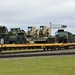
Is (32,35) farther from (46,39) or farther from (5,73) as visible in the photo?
(5,73)

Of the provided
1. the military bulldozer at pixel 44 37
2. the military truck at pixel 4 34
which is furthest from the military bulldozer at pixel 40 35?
the military truck at pixel 4 34

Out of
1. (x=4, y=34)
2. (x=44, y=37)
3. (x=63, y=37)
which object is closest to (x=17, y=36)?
(x=4, y=34)

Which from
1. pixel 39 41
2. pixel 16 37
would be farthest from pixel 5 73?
pixel 39 41

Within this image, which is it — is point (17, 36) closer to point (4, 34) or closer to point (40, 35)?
point (4, 34)

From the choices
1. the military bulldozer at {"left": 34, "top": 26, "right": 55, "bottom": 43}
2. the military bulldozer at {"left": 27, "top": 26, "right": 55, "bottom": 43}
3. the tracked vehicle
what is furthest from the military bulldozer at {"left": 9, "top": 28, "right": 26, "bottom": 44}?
the tracked vehicle

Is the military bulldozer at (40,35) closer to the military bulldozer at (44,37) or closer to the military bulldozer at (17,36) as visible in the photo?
the military bulldozer at (44,37)

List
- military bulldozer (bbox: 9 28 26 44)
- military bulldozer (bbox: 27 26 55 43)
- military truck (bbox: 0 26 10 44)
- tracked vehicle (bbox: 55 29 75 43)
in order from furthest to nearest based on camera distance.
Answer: tracked vehicle (bbox: 55 29 75 43)
military bulldozer (bbox: 27 26 55 43)
military bulldozer (bbox: 9 28 26 44)
military truck (bbox: 0 26 10 44)

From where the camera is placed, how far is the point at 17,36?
155 ft

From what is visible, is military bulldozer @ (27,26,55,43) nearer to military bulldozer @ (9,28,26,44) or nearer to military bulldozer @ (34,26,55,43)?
military bulldozer @ (34,26,55,43)

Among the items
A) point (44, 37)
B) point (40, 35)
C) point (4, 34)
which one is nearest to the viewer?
point (4, 34)

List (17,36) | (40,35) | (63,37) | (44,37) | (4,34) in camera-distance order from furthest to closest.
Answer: (63,37) < (40,35) < (44,37) < (17,36) < (4,34)

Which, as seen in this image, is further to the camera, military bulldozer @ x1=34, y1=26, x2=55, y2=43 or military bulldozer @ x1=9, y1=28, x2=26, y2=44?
military bulldozer @ x1=34, y1=26, x2=55, y2=43

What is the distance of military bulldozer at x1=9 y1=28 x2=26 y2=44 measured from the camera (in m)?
46.7

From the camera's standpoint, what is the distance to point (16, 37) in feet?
154
